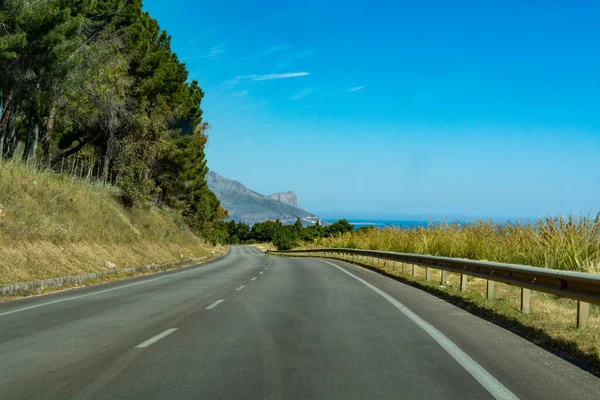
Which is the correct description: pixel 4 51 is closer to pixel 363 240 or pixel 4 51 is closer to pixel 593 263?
pixel 593 263

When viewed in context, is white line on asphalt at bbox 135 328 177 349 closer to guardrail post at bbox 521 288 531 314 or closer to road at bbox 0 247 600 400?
road at bbox 0 247 600 400

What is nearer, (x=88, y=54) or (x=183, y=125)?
(x=88, y=54)

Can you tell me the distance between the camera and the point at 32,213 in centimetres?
1972

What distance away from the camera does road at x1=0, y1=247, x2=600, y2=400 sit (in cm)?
536

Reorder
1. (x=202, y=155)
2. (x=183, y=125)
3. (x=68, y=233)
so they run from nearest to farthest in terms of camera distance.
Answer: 1. (x=68, y=233)
2. (x=183, y=125)
3. (x=202, y=155)

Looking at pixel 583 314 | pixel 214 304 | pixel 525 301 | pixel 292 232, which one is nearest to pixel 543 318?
pixel 525 301

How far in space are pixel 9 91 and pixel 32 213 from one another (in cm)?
631

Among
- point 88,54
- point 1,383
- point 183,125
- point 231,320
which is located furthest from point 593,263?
point 183,125

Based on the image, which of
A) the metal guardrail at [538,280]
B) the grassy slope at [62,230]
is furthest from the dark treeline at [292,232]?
the metal guardrail at [538,280]

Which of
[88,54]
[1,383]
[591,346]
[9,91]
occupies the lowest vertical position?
[1,383]

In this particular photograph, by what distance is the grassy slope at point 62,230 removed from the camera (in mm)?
17234

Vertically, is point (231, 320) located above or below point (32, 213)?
below

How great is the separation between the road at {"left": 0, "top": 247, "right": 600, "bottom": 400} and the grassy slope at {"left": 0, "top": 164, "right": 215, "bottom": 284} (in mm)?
5607

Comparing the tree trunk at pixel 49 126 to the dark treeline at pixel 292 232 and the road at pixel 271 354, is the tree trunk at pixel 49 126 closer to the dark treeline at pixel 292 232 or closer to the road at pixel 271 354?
the road at pixel 271 354
